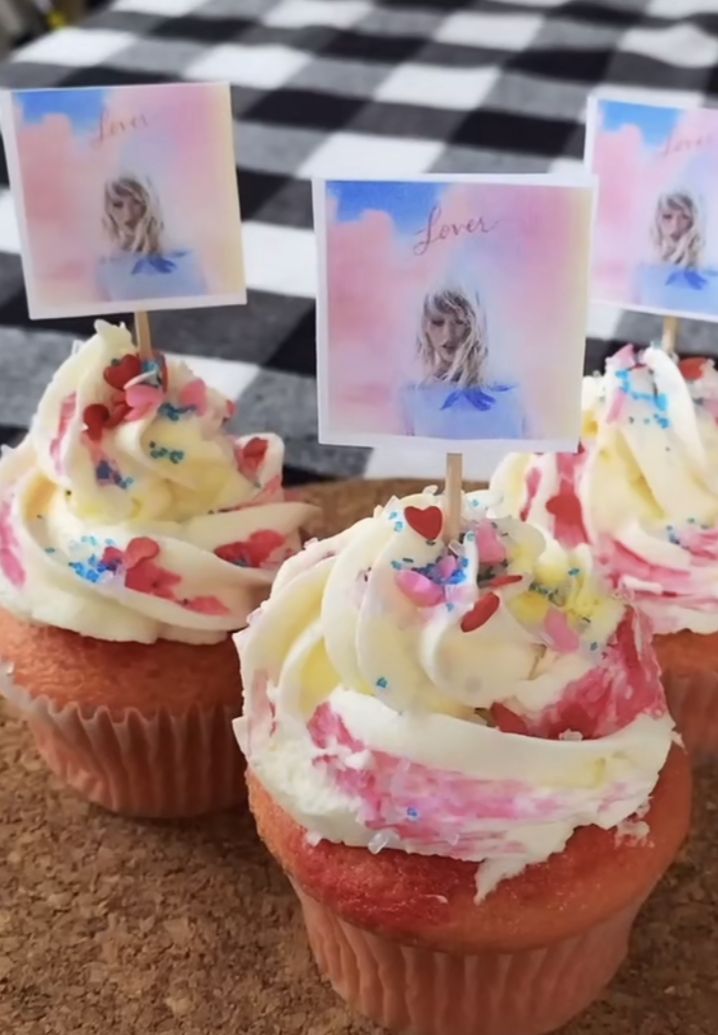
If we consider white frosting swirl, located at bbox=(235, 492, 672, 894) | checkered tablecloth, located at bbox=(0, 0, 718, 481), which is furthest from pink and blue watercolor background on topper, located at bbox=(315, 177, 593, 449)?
checkered tablecloth, located at bbox=(0, 0, 718, 481)

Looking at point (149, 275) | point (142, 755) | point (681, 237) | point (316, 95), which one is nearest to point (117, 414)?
point (149, 275)

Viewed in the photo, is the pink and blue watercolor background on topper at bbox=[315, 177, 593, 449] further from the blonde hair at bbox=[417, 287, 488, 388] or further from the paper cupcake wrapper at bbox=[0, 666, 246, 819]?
the paper cupcake wrapper at bbox=[0, 666, 246, 819]

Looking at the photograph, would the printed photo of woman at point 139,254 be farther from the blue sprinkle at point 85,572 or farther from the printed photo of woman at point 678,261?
the printed photo of woman at point 678,261

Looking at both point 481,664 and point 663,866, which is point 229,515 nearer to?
point 481,664

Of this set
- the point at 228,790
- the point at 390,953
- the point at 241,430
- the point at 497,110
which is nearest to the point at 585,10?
the point at 497,110

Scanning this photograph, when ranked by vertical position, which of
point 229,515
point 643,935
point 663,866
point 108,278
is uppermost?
point 108,278

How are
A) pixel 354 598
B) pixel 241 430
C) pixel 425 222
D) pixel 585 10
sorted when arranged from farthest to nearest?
pixel 585 10 < pixel 241 430 < pixel 354 598 < pixel 425 222

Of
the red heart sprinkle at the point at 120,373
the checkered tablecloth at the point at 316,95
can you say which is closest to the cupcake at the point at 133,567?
the red heart sprinkle at the point at 120,373
